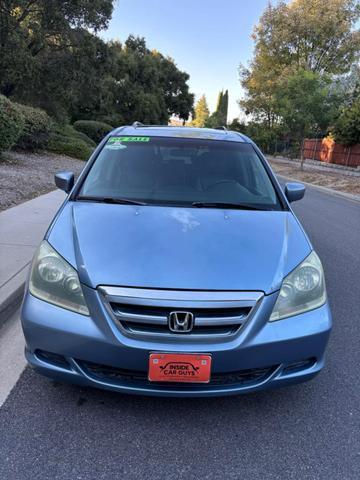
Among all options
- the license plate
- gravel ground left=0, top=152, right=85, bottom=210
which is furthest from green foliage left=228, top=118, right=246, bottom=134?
the license plate

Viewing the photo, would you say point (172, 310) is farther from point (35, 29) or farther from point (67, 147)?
point (35, 29)

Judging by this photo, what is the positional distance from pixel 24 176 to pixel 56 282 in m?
8.23

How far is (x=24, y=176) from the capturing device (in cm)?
988

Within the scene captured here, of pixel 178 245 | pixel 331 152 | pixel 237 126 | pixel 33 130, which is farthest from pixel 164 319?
pixel 237 126

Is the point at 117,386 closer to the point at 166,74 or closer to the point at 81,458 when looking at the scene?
the point at 81,458

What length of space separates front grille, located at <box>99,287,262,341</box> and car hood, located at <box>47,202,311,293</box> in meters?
0.05

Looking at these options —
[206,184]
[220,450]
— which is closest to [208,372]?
[220,450]

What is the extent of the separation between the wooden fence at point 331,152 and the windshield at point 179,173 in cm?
2300

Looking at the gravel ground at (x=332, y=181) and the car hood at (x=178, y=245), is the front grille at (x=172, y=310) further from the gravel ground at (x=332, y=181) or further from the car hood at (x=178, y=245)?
the gravel ground at (x=332, y=181)

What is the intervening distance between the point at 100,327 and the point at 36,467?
0.71 m

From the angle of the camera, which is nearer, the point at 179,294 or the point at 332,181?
the point at 179,294

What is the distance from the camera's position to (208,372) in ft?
7.12

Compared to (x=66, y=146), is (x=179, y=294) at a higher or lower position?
higher

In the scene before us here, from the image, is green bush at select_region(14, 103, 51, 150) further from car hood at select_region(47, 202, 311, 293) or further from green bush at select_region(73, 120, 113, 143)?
green bush at select_region(73, 120, 113, 143)
